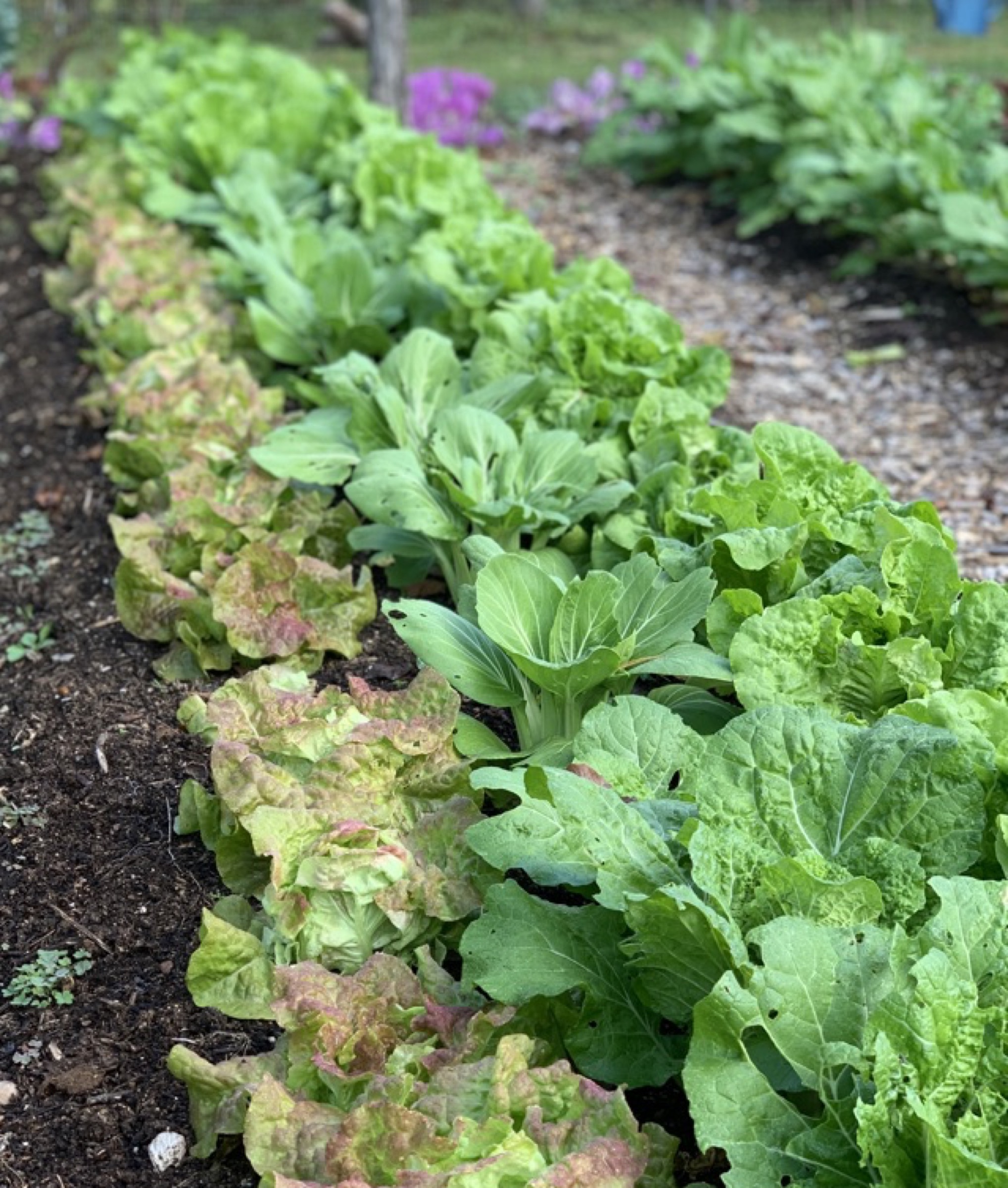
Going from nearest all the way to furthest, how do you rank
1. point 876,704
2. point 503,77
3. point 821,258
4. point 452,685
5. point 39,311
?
1. point 876,704
2. point 452,685
3. point 39,311
4. point 821,258
5. point 503,77

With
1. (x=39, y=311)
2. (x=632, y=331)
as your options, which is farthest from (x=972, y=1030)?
(x=39, y=311)

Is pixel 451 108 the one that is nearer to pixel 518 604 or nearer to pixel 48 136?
pixel 48 136

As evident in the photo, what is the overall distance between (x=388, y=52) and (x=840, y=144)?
2812 mm

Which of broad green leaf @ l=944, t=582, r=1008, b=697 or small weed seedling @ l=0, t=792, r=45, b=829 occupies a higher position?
broad green leaf @ l=944, t=582, r=1008, b=697

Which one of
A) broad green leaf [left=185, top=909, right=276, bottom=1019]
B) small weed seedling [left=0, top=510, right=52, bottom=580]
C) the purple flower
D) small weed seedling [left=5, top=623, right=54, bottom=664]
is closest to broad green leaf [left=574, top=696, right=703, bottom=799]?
broad green leaf [left=185, top=909, right=276, bottom=1019]

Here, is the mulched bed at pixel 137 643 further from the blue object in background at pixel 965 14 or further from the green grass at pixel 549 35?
the green grass at pixel 549 35

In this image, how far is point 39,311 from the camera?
19.7 ft

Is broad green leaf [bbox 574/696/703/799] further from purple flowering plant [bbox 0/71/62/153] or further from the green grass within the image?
the green grass

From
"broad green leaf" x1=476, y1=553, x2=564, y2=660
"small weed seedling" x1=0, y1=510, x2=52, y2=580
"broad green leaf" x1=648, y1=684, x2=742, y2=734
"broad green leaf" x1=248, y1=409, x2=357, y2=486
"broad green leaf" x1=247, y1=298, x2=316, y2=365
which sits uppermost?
"broad green leaf" x1=476, y1=553, x2=564, y2=660

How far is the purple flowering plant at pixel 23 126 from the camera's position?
8273 millimetres

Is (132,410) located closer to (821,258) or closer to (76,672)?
(76,672)

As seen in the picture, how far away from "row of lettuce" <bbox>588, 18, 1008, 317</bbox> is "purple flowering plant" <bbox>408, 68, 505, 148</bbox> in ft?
2.63

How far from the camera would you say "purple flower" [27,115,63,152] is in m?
8.24

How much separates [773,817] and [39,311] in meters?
4.74
